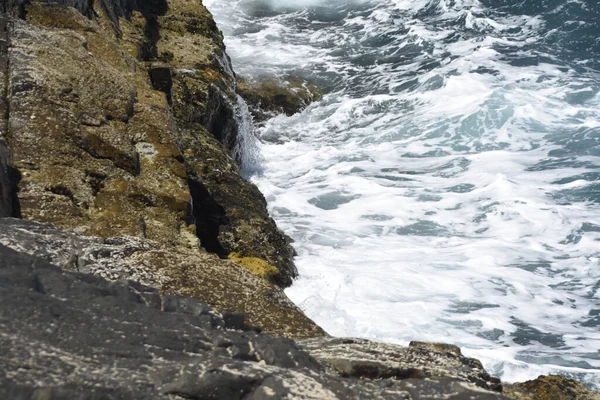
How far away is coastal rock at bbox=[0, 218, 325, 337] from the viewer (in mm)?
6859

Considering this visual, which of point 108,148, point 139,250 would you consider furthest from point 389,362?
point 108,148

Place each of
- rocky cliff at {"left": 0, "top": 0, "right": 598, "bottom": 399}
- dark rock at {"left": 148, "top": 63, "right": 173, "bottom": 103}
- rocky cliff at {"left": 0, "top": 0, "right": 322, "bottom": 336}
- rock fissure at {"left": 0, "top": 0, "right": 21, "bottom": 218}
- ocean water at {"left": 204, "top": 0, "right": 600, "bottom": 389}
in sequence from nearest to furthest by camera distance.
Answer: rocky cliff at {"left": 0, "top": 0, "right": 598, "bottom": 399}
rocky cliff at {"left": 0, "top": 0, "right": 322, "bottom": 336}
rock fissure at {"left": 0, "top": 0, "right": 21, "bottom": 218}
dark rock at {"left": 148, "top": 63, "right": 173, "bottom": 103}
ocean water at {"left": 204, "top": 0, "right": 600, "bottom": 389}

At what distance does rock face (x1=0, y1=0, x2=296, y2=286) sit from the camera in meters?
9.63

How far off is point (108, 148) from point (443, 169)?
15.5 meters

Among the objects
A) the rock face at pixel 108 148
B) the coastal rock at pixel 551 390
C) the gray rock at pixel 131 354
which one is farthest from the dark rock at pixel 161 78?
the gray rock at pixel 131 354

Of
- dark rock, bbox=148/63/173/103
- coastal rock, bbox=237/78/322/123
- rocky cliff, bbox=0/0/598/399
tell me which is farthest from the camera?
coastal rock, bbox=237/78/322/123

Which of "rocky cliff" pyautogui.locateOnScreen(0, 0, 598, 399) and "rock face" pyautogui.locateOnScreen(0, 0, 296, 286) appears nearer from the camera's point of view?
"rocky cliff" pyautogui.locateOnScreen(0, 0, 598, 399)

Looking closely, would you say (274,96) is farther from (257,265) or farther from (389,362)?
(389,362)

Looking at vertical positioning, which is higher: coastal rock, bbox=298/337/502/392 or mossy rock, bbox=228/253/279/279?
coastal rock, bbox=298/337/502/392

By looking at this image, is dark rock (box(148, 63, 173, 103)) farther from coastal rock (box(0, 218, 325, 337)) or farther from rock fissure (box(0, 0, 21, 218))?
coastal rock (box(0, 218, 325, 337))

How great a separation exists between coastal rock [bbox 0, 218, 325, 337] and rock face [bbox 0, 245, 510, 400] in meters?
1.30

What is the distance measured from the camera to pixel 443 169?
79.9ft

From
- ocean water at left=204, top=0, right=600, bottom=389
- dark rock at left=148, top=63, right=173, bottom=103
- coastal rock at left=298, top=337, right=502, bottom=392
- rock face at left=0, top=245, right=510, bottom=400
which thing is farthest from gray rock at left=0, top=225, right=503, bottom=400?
dark rock at left=148, top=63, right=173, bottom=103

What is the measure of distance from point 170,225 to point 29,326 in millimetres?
5998
